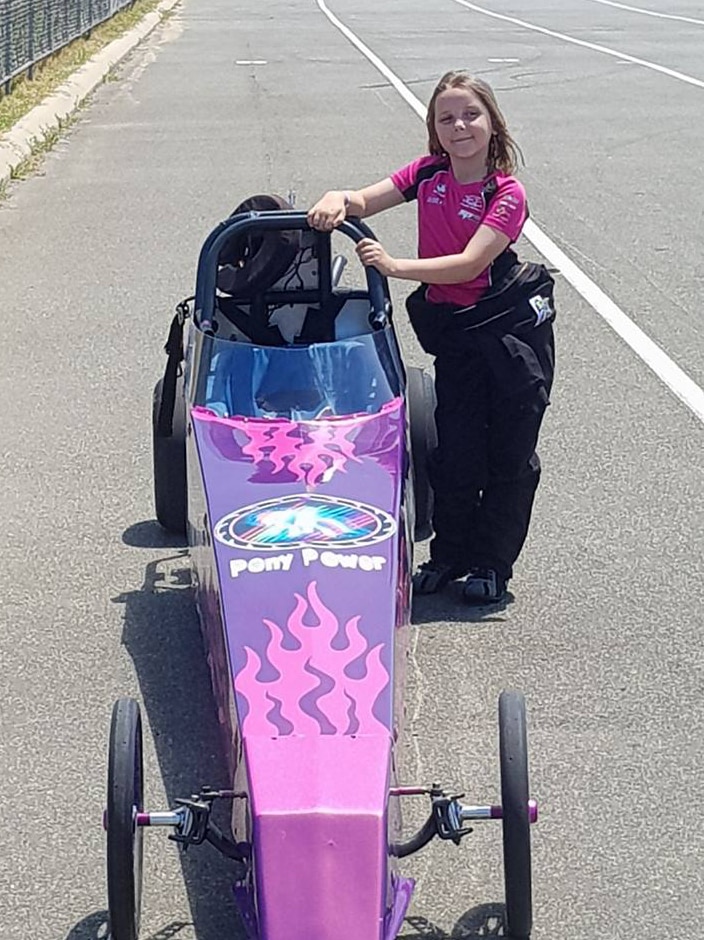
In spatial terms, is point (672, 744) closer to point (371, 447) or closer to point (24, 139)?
point (371, 447)

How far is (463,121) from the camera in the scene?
509 centimetres

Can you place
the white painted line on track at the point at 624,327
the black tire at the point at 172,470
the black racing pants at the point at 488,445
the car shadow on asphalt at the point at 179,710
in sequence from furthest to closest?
1. the white painted line on track at the point at 624,327
2. the black tire at the point at 172,470
3. the black racing pants at the point at 488,445
4. the car shadow on asphalt at the point at 179,710

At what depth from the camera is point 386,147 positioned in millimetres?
15297

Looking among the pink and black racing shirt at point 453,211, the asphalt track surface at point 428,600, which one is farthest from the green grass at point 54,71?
the pink and black racing shirt at point 453,211

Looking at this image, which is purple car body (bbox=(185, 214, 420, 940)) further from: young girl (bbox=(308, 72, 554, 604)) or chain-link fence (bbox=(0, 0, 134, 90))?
chain-link fence (bbox=(0, 0, 134, 90))

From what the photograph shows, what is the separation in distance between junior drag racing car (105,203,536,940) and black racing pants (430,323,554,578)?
110 millimetres

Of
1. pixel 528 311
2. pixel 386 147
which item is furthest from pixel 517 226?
pixel 386 147

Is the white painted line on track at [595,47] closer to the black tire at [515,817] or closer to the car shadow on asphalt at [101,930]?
the black tire at [515,817]

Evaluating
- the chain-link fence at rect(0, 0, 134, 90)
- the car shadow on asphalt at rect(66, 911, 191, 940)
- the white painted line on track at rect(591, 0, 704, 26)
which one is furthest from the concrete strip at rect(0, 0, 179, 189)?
the white painted line on track at rect(591, 0, 704, 26)

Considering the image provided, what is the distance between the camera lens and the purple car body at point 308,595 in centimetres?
337

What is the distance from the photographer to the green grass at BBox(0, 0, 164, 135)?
17016mm

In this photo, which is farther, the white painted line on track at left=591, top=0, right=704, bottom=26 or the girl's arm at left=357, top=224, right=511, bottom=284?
the white painted line on track at left=591, top=0, right=704, bottom=26

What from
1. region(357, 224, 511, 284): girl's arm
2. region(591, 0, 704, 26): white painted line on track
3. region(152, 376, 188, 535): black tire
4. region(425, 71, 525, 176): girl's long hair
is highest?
region(425, 71, 525, 176): girl's long hair

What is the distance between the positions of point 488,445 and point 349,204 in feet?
2.84
